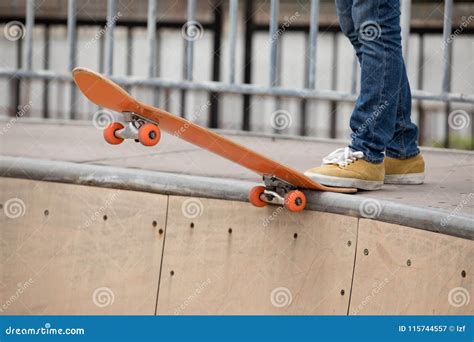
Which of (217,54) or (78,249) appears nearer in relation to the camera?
(78,249)

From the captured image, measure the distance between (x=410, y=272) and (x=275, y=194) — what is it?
0.52 meters

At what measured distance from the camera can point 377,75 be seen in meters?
3.31

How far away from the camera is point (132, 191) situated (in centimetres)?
347

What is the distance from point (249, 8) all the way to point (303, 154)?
4.69m

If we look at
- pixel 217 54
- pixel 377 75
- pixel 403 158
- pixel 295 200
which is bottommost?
pixel 295 200

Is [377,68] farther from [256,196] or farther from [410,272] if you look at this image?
[410,272]

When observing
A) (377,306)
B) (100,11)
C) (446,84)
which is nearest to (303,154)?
(446,84)

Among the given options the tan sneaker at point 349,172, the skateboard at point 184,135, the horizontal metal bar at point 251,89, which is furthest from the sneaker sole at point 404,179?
the horizontal metal bar at point 251,89

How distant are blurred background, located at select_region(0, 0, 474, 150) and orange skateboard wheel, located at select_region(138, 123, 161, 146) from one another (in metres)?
2.33

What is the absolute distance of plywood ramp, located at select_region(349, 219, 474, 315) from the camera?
273cm

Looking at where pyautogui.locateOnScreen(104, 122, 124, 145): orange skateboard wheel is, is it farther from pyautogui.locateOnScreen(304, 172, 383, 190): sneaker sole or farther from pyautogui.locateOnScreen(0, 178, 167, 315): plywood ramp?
pyautogui.locateOnScreen(304, 172, 383, 190): sneaker sole

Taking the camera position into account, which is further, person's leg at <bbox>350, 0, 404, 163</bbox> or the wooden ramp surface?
person's leg at <bbox>350, 0, 404, 163</bbox>

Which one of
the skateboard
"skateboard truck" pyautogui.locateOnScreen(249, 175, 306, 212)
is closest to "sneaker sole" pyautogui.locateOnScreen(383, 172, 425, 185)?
the skateboard

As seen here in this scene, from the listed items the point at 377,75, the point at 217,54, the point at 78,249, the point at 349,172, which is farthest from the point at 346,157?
the point at 217,54
